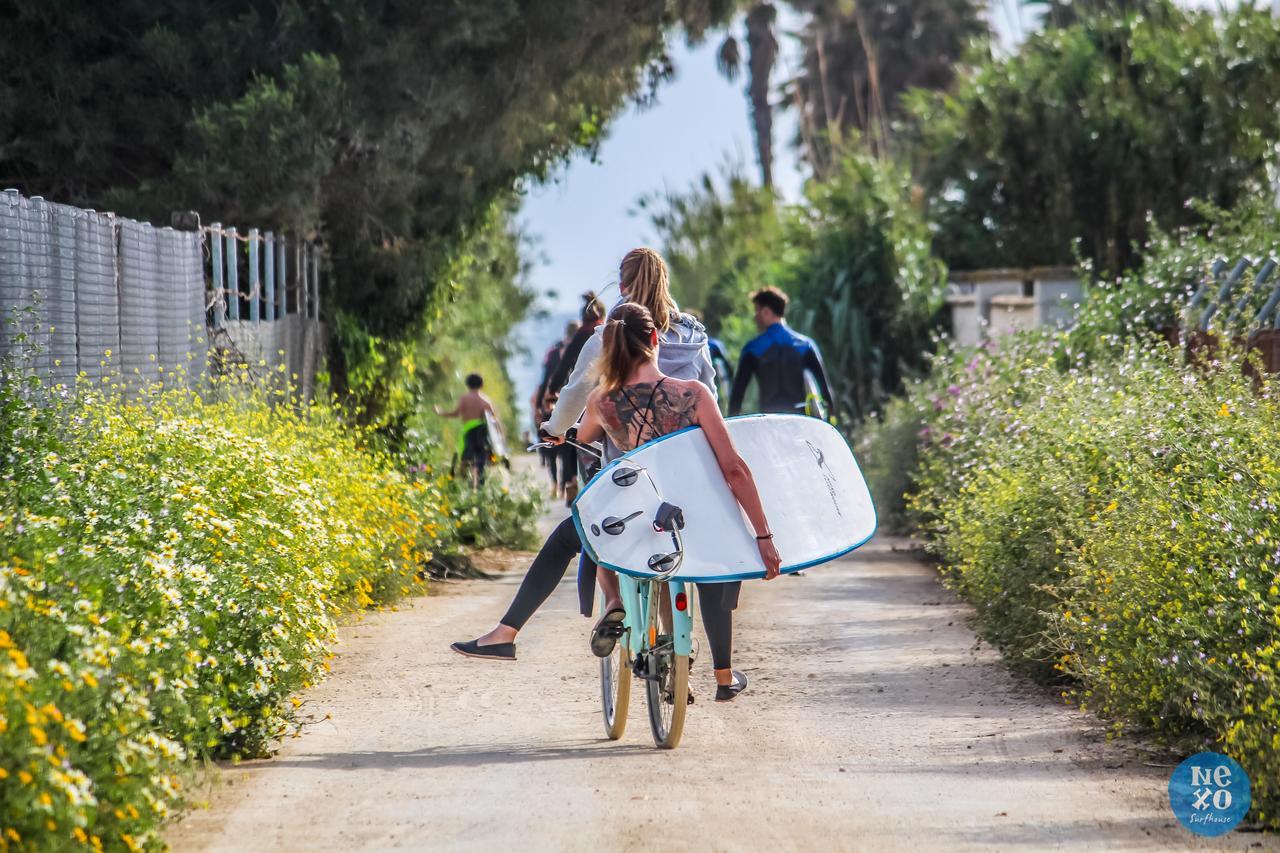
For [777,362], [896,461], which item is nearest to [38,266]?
[777,362]

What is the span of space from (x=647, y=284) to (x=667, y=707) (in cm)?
174

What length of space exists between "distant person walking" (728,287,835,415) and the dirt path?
2598 millimetres

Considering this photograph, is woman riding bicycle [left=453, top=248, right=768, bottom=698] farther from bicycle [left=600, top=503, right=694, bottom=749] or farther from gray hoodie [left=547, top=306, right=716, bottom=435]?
bicycle [left=600, top=503, right=694, bottom=749]

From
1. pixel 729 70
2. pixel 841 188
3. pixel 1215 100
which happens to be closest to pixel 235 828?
pixel 841 188

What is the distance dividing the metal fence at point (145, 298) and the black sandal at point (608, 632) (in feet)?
9.13

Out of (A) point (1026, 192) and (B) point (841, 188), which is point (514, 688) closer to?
(B) point (841, 188)

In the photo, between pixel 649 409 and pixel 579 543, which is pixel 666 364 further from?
pixel 579 543

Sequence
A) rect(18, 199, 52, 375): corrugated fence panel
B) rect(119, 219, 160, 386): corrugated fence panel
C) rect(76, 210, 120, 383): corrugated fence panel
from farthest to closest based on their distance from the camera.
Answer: rect(119, 219, 160, 386): corrugated fence panel, rect(76, 210, 120, 383): corrugated fence panel, rect(18, 199, 52, 375): corrugated fence panel

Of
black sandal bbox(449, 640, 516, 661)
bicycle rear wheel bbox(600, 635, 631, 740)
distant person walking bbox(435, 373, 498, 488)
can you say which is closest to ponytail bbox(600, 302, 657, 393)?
bicycle rear wheel bbox(600, 635, 631, 740)

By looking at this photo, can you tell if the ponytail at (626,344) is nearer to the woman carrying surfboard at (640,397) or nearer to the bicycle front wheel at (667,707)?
the woman carrying surfboard at (640,397)

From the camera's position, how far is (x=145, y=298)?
9.93 m

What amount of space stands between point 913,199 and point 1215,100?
381 centimetres

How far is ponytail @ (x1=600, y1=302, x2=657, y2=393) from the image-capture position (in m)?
6.67

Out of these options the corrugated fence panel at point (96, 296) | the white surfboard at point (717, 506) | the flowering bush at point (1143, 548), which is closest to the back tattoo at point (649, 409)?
the white surfboard at point (717, 506)
